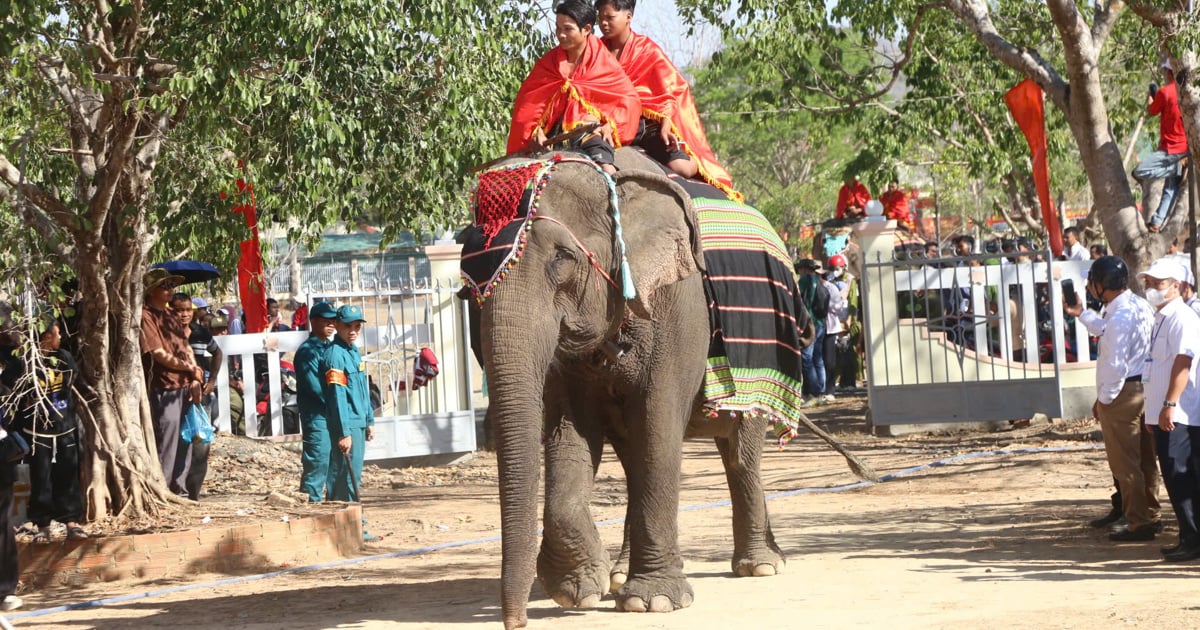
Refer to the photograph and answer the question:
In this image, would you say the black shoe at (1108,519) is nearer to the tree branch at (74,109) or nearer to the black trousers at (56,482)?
the black trousers at (56,482)

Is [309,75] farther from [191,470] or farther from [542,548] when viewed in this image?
[191,470]

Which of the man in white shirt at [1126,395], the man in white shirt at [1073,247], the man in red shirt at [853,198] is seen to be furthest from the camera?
the man in red shirt at [853,198]

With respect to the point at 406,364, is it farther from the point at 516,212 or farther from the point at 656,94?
the point at 516,212

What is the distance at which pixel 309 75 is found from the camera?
27.4ft

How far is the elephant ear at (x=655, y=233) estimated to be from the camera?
22.6ft

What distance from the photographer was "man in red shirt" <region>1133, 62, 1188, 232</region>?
13.3m

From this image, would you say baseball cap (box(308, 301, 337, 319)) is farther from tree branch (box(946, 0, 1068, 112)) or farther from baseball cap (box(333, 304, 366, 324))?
tree branch (box(946, 0, 1068, 112))

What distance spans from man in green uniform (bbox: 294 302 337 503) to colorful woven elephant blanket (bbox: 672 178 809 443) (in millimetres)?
3309

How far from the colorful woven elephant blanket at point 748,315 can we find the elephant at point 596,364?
0.21 m

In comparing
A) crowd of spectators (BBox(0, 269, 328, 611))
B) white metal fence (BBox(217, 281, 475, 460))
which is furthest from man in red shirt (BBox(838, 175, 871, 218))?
crowd of spectators (BBox(0, 269, 328, 611))

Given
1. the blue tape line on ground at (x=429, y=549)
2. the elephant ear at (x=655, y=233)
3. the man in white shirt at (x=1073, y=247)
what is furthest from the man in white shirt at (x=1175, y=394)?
the man in white shirt at (x=1073, y=247)

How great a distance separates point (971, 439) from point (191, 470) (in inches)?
301

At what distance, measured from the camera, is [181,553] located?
30.2ft

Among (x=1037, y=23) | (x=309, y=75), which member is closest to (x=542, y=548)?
(x=309, y=75)
